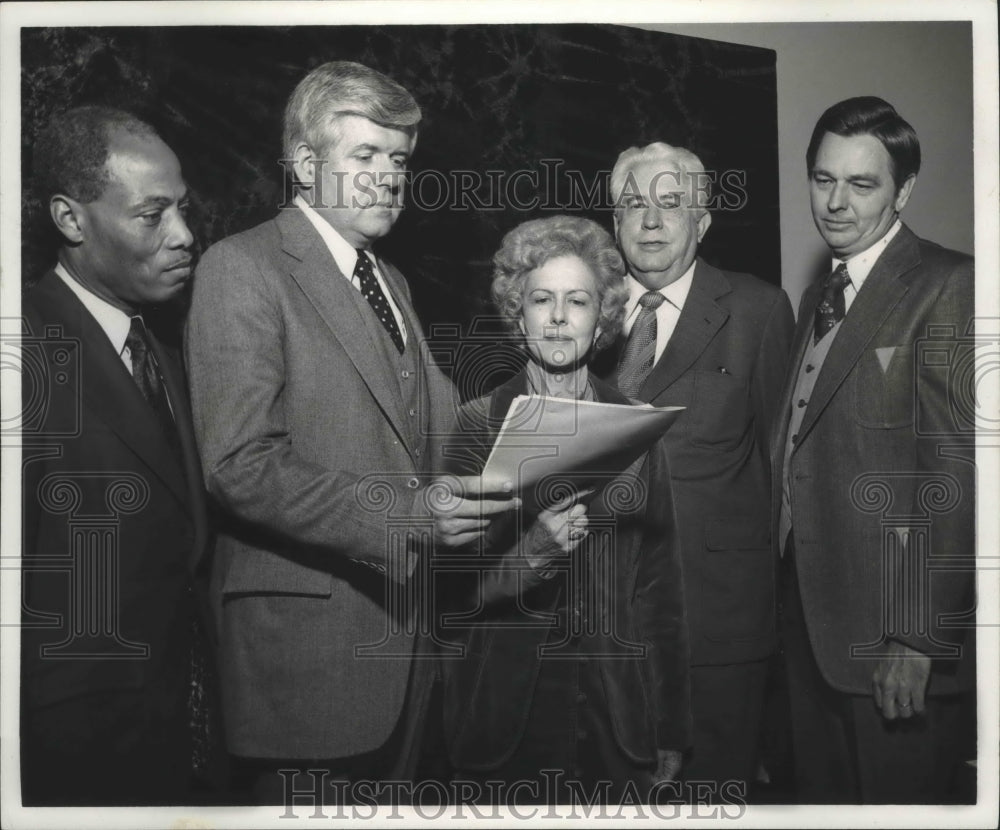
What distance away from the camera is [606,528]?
286 cm

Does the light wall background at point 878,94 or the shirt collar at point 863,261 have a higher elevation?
the light wall background at point 878,94

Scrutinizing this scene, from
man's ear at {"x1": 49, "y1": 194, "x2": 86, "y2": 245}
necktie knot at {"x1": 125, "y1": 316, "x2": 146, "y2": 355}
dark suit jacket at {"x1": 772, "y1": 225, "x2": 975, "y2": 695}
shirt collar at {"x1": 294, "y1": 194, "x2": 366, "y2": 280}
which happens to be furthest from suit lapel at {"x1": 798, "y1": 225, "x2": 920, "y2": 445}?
man's ear at {"x1": 49, "y1": 194, "x2": 86, "y2": 245}

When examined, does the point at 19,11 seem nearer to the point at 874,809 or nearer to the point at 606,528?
the point at 606,528

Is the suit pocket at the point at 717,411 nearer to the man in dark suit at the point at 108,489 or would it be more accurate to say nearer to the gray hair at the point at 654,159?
the gray hair at the point at 654,159

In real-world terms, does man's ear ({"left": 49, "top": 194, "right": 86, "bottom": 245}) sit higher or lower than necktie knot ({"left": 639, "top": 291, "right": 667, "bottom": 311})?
higher

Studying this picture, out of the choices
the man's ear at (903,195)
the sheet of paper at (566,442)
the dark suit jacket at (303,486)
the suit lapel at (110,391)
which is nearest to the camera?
the sheet of paper at (566,442)

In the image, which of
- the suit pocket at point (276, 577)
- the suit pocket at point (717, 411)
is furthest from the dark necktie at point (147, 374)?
the suit pocket at point (717, 411)

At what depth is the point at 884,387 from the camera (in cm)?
290

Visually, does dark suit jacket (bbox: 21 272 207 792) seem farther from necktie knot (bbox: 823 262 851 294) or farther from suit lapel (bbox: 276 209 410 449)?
necktie knot (bbox: 823 262 851 294)

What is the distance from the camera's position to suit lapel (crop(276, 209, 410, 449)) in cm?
276

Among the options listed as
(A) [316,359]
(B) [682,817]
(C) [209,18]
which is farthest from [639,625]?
(C) [209,18]

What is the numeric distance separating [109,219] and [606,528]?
4.98 ft

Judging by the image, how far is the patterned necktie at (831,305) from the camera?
2.92 meters

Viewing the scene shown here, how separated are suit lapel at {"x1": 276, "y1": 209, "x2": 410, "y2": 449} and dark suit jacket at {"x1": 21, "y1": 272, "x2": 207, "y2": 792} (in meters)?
0.42
